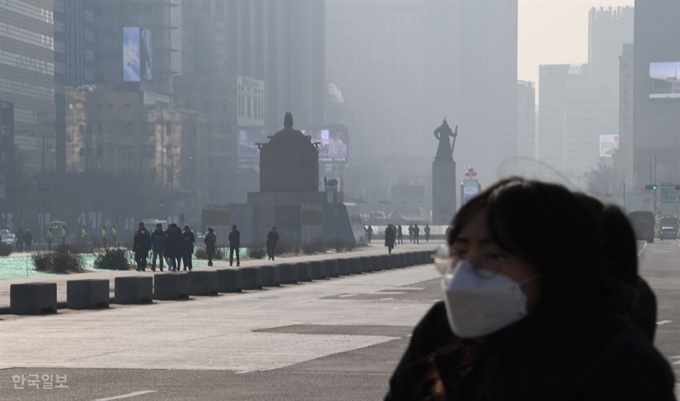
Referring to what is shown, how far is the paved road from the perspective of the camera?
13.2m

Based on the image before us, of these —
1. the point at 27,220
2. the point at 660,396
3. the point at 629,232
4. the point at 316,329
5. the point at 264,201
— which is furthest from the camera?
the point at 27,220

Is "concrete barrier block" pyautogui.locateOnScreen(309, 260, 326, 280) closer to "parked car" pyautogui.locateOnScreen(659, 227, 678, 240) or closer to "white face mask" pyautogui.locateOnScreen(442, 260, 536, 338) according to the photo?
"white face mask" pyautogui.locateOnScreen(442, 260, 536, 338)

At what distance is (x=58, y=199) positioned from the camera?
135 metres

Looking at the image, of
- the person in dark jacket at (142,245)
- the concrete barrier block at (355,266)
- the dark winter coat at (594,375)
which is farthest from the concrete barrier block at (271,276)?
the dark winter coat at (594,375)

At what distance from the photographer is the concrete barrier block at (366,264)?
53188 millimetres

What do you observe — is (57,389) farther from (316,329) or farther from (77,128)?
(77,128)

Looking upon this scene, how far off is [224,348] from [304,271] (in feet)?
85.5

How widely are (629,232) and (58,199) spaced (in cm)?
13459

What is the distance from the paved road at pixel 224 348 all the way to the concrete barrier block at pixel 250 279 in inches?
220

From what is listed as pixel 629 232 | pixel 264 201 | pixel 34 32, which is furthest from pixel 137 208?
pixel 629 232
